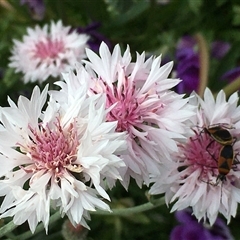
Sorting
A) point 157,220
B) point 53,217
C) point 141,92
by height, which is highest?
point 141,92

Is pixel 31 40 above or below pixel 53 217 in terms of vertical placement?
above

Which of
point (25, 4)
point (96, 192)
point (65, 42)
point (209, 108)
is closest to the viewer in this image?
point (96, 192)

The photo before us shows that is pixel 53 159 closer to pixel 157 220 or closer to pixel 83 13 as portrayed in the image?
pixel 157 220

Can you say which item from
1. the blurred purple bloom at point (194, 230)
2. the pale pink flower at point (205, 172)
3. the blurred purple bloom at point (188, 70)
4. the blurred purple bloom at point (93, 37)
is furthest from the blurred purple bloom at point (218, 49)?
the pale pink flower at point (205, 172)

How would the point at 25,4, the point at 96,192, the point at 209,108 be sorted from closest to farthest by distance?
the point at 96,192 → the point at 209,108 → the point at 25,4

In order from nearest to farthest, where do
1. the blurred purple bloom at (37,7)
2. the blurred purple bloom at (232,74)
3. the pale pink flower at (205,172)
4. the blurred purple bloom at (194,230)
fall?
the pale pink flower at (205,172) < the blurred purple bloom at (194,230) < the blurred purple bloom at (232,74) < the blurred purple bloom at (37,7)

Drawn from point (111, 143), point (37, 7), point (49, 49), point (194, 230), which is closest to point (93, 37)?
point (49, 49)

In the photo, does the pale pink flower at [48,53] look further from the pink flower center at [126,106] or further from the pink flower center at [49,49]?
the pink flower center at [126,106]

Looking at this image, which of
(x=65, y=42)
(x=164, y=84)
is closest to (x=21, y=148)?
(x=164, y=84)
